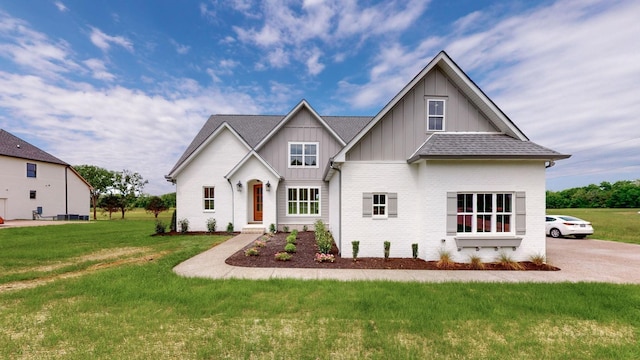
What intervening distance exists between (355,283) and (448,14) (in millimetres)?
13962

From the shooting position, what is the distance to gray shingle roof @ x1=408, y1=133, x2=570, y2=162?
8.60m

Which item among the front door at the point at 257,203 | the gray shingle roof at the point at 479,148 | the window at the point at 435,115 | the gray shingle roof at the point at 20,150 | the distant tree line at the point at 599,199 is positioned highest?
the gray shingle roof at the point at 20,150

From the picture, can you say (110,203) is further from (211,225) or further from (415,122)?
(415,122)

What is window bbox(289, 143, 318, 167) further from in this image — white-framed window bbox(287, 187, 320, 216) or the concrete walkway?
the concrete walkway

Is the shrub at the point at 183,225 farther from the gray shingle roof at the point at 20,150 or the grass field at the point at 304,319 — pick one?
the gray shingle roof at the point at 20,150

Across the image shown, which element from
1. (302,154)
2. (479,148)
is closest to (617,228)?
(479,148)

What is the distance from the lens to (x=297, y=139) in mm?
17234

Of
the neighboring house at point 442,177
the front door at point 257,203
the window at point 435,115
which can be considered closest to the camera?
the neighboring house at point 442,177

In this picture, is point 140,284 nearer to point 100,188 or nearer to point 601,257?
point 601,257

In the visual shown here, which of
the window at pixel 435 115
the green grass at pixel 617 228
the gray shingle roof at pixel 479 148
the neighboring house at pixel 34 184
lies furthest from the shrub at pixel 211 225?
the neighboring house at pixel 34 184

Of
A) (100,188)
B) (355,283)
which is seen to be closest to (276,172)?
(355,283)

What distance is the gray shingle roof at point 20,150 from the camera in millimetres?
27000

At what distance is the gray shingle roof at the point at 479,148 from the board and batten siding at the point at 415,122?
40cm

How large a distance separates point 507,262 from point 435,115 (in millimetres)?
5506
